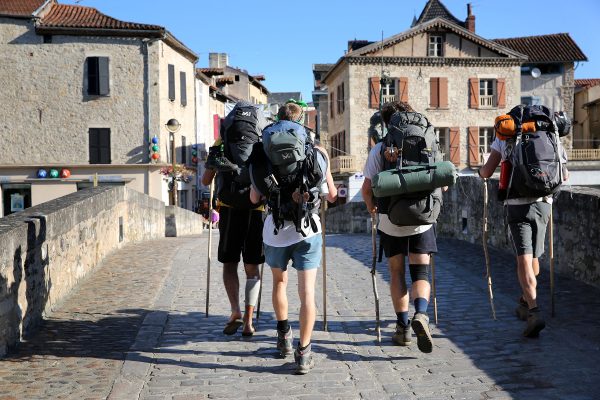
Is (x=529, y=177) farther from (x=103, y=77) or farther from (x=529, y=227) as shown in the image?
(x=103, y=77)

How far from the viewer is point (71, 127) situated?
37.5m

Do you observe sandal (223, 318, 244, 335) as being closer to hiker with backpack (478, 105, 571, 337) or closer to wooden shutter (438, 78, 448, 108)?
hiker with backpack (478, 105, 571, 337)

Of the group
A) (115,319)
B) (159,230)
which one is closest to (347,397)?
(115,319)

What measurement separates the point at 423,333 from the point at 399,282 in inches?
23.0

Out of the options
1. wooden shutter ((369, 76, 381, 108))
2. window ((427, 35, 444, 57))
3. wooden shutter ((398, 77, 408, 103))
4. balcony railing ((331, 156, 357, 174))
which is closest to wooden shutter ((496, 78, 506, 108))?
window ((427, 35, 444, 57))

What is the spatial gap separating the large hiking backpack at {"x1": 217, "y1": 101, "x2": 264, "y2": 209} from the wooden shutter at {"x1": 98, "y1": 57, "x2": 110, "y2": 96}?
33181 mm

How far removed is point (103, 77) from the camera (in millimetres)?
37281

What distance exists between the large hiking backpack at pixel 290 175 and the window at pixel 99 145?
3405cm

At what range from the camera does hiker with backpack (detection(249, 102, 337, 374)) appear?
16.0 feet

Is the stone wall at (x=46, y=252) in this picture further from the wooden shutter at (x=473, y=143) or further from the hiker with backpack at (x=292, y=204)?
the wooden shutter at (x=473, y=143)

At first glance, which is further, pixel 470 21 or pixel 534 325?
pixel 470 21

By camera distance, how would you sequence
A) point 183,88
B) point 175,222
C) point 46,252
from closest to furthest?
point 46,252
point 175,222
point 183,88

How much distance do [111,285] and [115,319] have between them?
2.02m

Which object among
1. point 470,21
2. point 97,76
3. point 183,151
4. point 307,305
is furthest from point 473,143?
point 307,305
